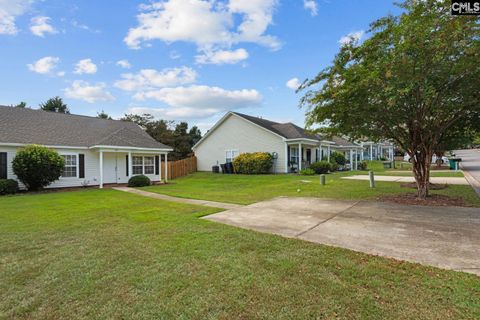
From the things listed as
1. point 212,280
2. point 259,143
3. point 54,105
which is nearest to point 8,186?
point 212,280

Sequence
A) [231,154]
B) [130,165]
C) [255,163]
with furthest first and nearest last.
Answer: [231,154]
[255,163]
[130,165]

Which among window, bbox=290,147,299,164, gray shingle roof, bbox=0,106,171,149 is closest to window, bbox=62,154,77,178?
gray shingle roof, bbox=0,106,171,149

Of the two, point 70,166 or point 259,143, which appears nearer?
point 70,166

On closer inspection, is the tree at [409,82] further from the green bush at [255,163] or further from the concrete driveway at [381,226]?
the green bush at [255,163]

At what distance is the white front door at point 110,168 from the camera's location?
17469mm

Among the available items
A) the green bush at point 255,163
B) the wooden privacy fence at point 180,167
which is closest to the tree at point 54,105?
the wooden privacy fence at point 180,167

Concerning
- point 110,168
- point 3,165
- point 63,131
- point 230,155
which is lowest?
point 110,168

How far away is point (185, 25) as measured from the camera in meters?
12.3

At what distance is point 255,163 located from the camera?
72.7ft

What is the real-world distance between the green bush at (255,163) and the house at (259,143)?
3.25 ft

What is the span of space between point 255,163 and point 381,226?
653 inches

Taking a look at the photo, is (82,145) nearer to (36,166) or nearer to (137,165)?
(36,166)

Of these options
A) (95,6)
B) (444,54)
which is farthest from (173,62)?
(444,54)

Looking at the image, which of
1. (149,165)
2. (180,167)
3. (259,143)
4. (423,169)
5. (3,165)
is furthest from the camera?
(180,167)
